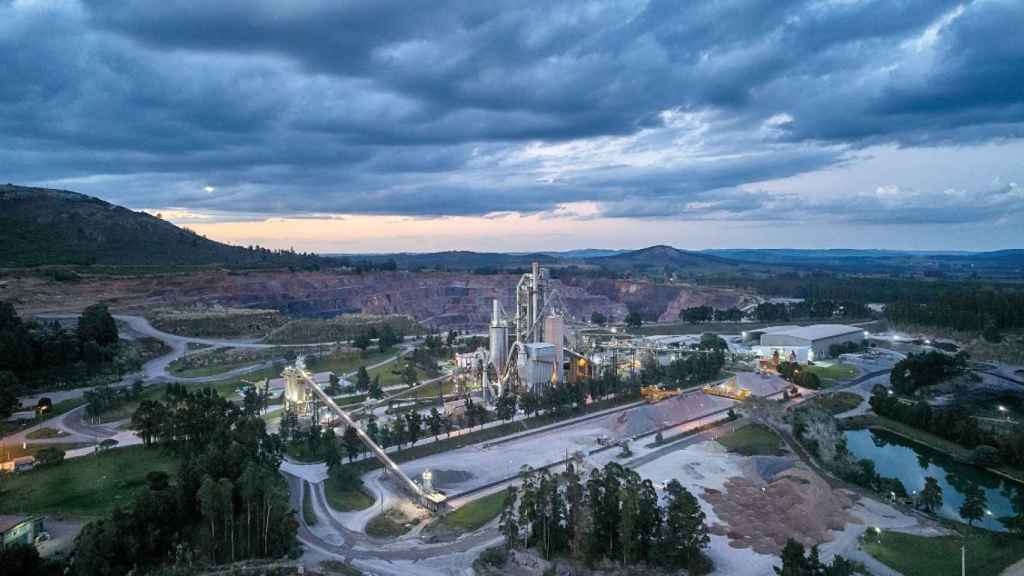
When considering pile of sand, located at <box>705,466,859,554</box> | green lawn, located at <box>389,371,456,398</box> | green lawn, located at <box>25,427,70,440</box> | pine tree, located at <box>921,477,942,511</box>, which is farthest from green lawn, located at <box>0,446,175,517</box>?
pine tree, located at <box>921,477,942,511</box>

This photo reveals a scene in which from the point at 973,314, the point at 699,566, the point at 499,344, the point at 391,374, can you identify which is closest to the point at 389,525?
the point at 699,566

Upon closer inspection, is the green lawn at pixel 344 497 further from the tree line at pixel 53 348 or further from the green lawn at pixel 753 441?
the tree line at pixel 53 348

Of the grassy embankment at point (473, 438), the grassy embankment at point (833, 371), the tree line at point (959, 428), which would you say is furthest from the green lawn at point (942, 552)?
the grassy embankment at point (833, 371)

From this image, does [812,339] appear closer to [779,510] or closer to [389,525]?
[779,510]

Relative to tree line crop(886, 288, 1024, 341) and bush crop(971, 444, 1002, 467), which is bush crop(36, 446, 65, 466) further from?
tree line crop(886, 288, 1024, 341)

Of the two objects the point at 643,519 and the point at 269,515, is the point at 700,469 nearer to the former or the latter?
the point at 643,519
